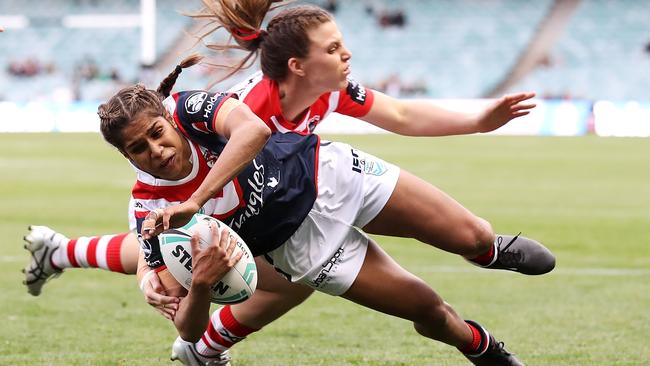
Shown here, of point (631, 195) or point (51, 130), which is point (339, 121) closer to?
point (51, 130)

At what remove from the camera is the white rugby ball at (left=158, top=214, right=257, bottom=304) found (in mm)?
3906

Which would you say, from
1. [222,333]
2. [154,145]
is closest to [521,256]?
[222,333]

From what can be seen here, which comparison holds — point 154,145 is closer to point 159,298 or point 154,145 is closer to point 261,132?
point 261,132

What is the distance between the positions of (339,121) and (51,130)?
9060 mm

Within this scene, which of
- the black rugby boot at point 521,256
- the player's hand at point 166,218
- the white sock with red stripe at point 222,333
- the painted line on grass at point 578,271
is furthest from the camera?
the painted line on grass at point 578,271

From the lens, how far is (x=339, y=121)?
2862 centimetres

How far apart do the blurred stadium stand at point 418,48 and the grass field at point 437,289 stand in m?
20.1

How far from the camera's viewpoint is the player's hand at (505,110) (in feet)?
15.6

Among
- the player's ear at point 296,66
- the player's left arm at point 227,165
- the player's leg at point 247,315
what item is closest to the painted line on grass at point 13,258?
the player's leg at point 247,315

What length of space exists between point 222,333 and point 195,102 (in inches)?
64.2

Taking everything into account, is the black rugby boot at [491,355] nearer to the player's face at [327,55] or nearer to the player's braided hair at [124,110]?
the player's face at [327,55]

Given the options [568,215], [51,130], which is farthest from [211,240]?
[51,130]

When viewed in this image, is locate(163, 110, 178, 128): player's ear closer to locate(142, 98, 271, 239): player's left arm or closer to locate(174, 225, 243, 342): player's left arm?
locate(142, 98, 271, 239): player's left arm

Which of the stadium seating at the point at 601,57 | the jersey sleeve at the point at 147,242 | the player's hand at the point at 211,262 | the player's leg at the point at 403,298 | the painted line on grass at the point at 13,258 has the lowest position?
the stadium seating at the point at 601,57
